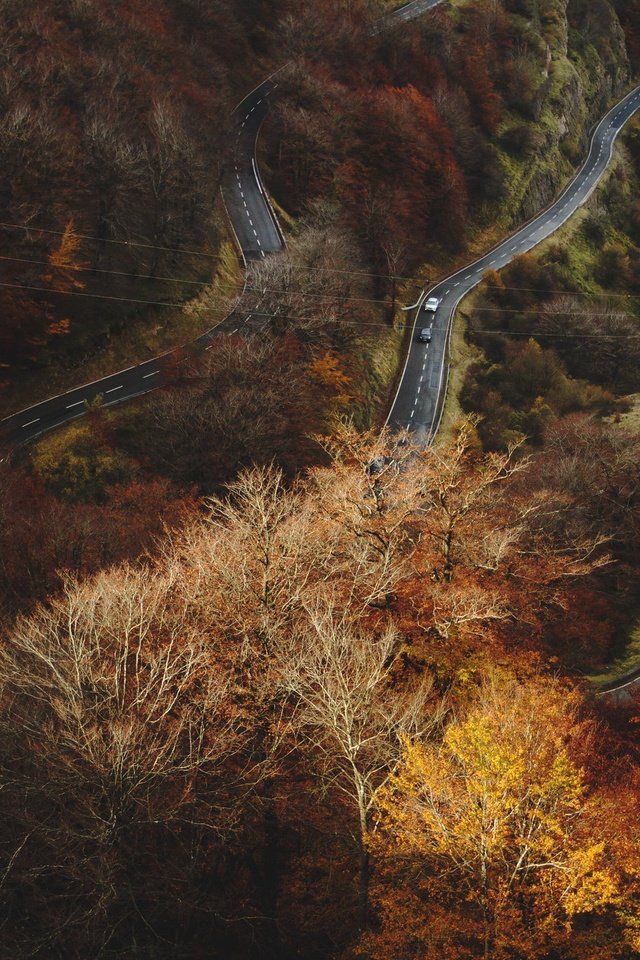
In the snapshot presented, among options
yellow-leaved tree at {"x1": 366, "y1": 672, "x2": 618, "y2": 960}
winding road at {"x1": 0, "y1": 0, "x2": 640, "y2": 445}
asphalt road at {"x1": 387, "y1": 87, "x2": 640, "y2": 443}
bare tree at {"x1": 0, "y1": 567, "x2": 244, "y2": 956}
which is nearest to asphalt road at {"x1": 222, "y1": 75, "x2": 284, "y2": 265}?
winding road at {"x1": 0, "y1": 0, "x2": 640, "y2": 445}

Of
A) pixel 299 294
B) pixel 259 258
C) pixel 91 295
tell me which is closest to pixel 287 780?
pixel 91 295

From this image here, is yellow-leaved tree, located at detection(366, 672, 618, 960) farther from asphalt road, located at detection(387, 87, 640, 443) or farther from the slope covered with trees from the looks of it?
asphalt road, located at detection(387, 87, 640, 443)

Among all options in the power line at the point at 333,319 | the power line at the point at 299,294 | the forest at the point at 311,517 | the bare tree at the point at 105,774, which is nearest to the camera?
the bare tree at the point at 105,774

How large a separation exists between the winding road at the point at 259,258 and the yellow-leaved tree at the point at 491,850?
122ft

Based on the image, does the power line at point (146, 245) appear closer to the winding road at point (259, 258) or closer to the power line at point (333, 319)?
the power line at point (333, 319)

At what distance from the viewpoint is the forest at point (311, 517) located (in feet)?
60.8

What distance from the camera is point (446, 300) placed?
250ft

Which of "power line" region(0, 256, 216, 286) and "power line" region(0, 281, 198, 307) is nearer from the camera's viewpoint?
"power line" region(0, 281, 198, 307)

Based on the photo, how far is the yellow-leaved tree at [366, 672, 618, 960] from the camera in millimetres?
17578

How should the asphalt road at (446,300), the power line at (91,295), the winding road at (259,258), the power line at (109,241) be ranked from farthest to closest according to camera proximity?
1. the asphalt road at (446,300)
2. the winding road at (259,258)
3. the power line at (109,241)
4. the power line at (91,295)

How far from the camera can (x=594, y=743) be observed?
27828mm

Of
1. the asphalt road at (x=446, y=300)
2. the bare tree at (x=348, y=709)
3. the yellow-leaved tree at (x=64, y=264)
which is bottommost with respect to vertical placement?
the bare tree at (x=348, y=709)

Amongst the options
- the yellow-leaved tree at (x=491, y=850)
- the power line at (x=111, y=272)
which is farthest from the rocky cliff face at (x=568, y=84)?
the yellow-leaved tree at (x=491, y=850)

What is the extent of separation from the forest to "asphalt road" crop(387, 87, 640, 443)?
2073 millimetres
